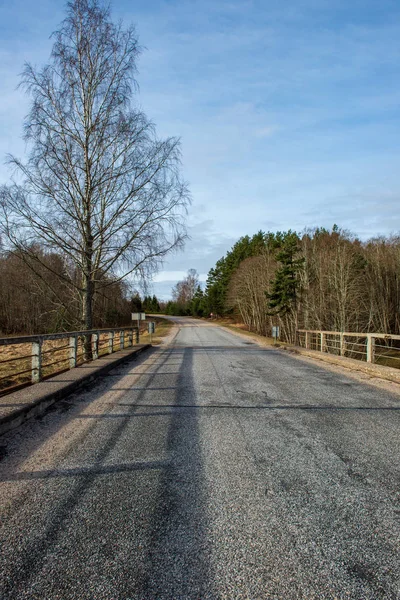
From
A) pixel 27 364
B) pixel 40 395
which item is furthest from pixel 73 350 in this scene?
pixel 27 364

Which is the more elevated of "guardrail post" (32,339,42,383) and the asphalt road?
"guardrail post" (32,339,42,383)

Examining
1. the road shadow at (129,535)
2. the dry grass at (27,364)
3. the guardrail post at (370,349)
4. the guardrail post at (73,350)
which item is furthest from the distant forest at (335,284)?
the road shadow at (129,535)

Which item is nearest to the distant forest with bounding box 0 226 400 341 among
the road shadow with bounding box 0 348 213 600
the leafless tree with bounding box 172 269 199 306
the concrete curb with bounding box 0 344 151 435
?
the concrete curb with bounding box 0 344 151 435

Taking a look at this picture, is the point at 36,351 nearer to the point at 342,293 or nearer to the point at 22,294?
the point at 342,293

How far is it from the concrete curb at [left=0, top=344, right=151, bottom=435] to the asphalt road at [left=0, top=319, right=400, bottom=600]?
226mm

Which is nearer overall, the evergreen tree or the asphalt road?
the asphalt road

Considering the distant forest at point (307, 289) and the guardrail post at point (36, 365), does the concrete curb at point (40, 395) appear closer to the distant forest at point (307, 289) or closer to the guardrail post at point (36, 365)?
the guardrail post at point (36, 365)

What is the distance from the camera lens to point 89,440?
419 cm

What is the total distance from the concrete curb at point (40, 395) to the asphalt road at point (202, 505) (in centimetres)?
23

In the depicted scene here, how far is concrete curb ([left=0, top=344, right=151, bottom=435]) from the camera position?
4.65m

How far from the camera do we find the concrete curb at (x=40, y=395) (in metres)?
4.65

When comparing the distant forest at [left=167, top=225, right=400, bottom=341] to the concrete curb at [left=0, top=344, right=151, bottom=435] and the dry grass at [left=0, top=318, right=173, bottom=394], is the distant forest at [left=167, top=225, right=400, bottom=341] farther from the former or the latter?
the concrete curb at [left=0, top=344, right=151, bottom=435]

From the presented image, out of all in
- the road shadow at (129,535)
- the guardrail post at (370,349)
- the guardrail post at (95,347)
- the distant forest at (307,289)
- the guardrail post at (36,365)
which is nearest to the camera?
the road shadow at (129,535)

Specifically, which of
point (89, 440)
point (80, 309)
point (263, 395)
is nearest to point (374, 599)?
point (89, 440)
